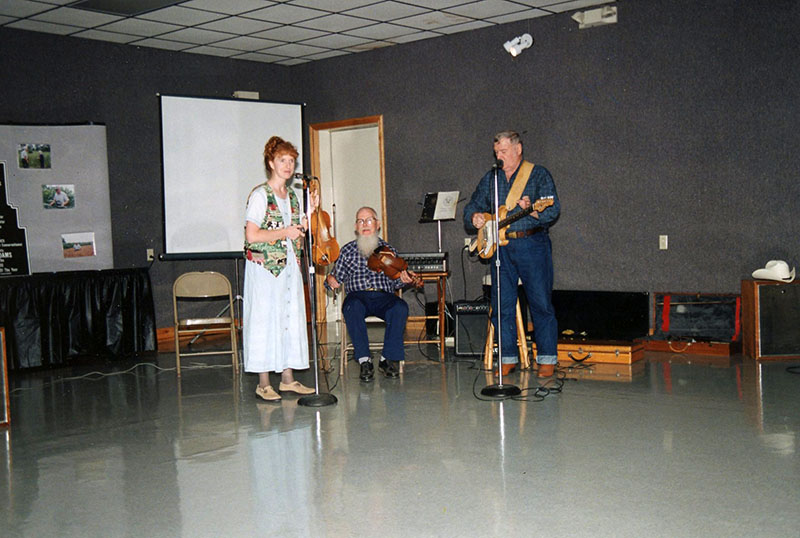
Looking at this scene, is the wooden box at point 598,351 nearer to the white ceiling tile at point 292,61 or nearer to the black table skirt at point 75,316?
the black table skirt at point 75,316

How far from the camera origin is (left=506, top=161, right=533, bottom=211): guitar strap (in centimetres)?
551

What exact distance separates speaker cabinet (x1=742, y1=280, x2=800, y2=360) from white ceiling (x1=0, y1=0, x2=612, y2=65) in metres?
2.77

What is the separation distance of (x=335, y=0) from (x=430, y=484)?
176 inches

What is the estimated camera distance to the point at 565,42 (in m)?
7.25

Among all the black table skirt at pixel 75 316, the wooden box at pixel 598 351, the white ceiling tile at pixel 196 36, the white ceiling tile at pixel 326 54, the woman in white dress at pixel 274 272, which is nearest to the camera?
the woman in white dress at pixel 274 272

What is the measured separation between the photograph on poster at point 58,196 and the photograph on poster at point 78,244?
0.86ft

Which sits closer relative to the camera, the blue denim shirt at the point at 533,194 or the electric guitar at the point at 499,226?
the electric guitar at the point at 499,226

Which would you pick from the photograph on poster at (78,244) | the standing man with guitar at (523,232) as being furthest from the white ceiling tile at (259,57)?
the standing man with guitar at (523,232)

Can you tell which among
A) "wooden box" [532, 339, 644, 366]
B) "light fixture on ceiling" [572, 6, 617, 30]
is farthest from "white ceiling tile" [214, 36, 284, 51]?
"wooden box" [532, 339, 644, 366]

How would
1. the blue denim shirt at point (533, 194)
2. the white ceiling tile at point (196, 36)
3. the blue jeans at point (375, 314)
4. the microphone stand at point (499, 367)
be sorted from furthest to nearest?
the white ceiling tile at point (196, 36) → the blue jeans at point (375, 314) → the blue denim shirt at point (533, 194) → the microphone stand at point (499, 367)

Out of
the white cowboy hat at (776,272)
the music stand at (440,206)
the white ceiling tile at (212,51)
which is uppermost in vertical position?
the white ceiling tile at (212,51)

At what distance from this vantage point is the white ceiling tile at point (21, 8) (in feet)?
21.2

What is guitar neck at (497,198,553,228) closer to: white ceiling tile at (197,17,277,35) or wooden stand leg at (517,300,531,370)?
wooden stand leg at (517,300,531,370)

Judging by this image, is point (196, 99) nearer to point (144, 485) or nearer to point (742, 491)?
point (144, 485)
